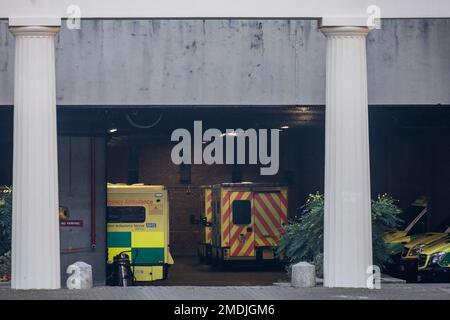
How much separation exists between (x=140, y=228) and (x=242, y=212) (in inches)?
198

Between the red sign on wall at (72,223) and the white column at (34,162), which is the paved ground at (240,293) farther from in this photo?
the red sign on wall at (72,223)

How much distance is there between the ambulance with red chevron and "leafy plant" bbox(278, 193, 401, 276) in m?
8.02

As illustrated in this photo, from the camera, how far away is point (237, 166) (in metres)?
38.9

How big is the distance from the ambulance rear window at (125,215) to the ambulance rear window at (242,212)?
472cm

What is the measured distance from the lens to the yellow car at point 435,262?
23.1 m

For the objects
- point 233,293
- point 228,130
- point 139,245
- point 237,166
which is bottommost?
point 233,293

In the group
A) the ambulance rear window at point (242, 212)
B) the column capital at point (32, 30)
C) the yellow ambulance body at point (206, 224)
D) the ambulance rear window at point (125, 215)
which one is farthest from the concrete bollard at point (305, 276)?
the yellow ambulance body at point (206, 224)

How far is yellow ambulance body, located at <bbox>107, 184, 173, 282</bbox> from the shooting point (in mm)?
25688

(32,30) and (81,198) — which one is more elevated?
(32,30)

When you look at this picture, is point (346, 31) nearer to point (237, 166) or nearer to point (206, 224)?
point (206, 224)

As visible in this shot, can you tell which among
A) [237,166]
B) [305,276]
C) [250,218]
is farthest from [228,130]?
[305,276]

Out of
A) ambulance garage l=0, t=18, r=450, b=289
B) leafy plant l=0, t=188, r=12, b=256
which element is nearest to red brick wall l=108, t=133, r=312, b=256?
ambulance garage l=0, t=18, r=450, b=289

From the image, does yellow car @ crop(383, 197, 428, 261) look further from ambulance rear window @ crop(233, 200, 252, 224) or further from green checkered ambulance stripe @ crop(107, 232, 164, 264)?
green checkered ambulance stripe @ crop(107, 232, 164, 264)
